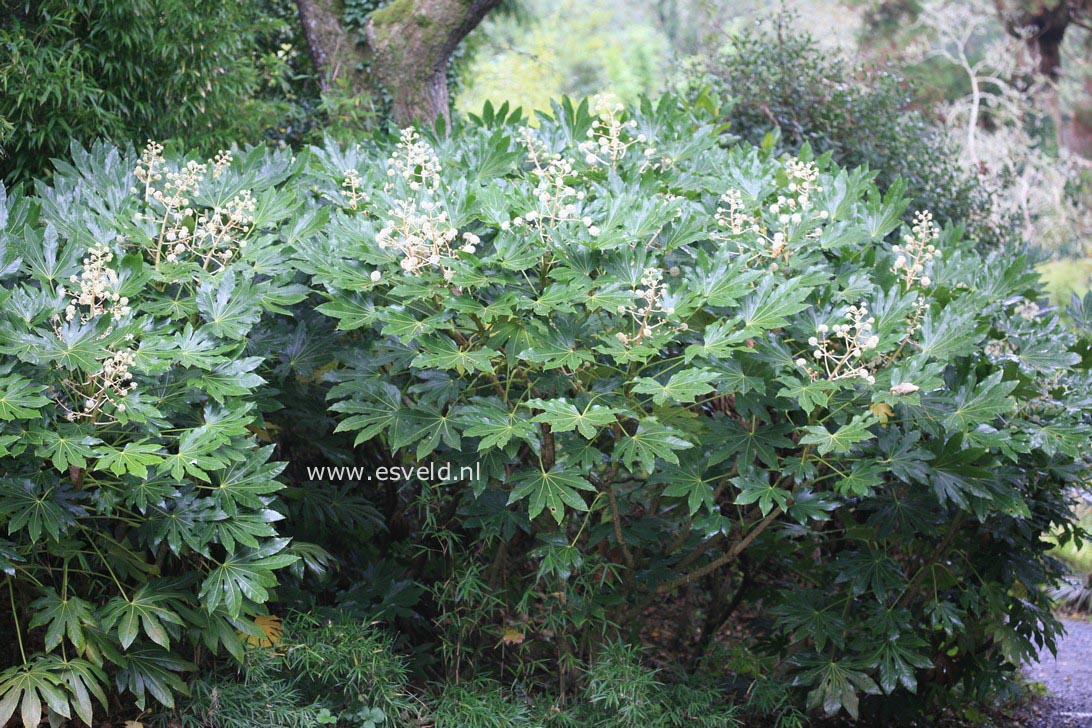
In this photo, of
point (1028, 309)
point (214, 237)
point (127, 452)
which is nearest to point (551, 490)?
point (127, 452)

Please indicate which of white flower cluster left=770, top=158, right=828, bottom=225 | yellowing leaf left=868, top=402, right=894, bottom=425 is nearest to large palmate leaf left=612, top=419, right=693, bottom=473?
yellowing leaf left=868, top=402, right=894, bottom=425

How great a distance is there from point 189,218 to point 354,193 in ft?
1.76

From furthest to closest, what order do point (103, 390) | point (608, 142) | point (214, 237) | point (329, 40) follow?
point (329, 40), point (608, 142), point (214, 237), point (103, 390)

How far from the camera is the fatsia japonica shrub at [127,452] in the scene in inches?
98.7

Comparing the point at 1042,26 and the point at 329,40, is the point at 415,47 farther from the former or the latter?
the point at 1042,26

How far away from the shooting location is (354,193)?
10.8 feet

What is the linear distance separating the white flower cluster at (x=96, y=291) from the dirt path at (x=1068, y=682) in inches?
151

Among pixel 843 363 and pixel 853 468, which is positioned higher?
pixel 843 363

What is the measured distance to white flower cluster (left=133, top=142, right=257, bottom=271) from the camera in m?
2.99

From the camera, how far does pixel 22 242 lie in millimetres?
2777

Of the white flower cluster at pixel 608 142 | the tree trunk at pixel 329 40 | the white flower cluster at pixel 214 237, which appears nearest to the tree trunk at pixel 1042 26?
the tree trunk at pixel 329 40

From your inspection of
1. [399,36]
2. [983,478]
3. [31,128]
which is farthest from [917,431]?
[399,36]

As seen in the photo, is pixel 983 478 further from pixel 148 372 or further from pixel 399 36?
pixel 399 36

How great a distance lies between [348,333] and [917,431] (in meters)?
1.80
